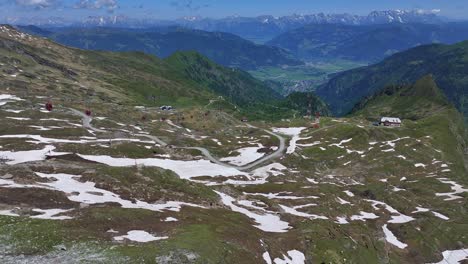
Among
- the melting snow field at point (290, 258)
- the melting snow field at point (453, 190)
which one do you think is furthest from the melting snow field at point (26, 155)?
the melting snow field at point (453, 190)

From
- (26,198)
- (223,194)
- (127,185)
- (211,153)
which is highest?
(26,198)

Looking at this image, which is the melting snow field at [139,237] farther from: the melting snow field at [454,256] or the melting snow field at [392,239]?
the melting snow field at [454,256]

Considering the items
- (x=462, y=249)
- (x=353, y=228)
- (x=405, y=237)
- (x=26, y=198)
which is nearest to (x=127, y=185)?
(x=26, y=198)

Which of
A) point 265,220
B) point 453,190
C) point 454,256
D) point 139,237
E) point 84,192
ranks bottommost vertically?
point 453,190

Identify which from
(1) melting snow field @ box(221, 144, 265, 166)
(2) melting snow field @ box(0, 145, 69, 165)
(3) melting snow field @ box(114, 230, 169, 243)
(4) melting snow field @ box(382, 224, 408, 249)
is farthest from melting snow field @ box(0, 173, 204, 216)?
(1) melting snow field @ box(221, 144, 265, 166)

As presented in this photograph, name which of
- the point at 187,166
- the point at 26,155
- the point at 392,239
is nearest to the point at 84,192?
the point at 26,155

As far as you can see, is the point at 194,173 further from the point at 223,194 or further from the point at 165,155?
the point at 223,194

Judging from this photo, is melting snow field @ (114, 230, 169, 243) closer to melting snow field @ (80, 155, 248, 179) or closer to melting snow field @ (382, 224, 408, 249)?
melting snow field @ (80, 155, 248, 179)

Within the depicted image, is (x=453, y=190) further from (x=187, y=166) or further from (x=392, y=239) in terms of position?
(x=187, y=166)
